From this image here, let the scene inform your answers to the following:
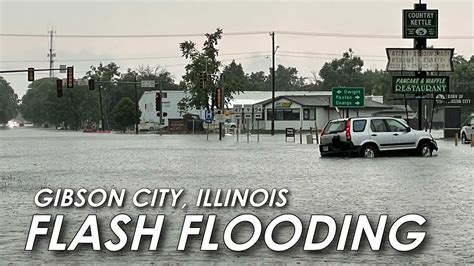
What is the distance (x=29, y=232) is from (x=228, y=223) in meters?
2.84

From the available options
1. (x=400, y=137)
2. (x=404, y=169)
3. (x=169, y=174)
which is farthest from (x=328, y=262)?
(x=400, y=137)

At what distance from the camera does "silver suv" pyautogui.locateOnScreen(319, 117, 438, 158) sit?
31.4m

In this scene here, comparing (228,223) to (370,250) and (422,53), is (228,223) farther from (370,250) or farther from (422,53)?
(422,53)

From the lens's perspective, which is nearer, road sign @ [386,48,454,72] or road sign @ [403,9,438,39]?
road sign @ [403,9,438,39]

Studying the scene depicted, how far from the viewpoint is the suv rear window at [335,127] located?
32.5 metres

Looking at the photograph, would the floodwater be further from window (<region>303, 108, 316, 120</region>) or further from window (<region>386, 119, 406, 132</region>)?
window (<region>303, 108, 316, 120</region>)

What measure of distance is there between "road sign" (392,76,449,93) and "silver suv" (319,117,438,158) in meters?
16.2

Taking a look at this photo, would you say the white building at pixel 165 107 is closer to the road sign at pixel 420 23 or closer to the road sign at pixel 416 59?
the road sign at pixel 416 59

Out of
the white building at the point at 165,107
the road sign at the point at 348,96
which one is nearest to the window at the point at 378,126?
the road sign at the point at 348,96

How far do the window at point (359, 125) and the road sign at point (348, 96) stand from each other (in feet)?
96.6

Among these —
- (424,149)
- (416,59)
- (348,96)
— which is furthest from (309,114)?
(424,149)

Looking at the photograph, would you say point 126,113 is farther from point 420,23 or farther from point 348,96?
point 420,23

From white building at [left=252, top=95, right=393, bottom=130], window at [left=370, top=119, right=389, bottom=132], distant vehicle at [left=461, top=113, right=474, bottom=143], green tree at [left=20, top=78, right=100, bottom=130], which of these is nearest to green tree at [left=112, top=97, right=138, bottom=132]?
green tree at [left=20, top=78, right=100, bottom=130]

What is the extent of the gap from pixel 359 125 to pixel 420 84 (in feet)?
58.9
